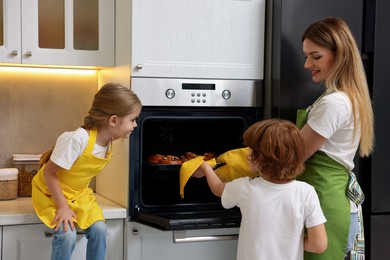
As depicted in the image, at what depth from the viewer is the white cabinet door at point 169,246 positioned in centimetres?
235

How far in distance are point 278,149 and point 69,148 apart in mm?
769

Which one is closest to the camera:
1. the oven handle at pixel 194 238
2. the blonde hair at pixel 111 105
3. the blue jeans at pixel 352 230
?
the blue jeans at pixel 352 230

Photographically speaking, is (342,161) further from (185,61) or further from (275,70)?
(185,61)

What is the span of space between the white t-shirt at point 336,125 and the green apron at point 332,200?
0.03 meters

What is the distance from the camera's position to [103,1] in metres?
2.54

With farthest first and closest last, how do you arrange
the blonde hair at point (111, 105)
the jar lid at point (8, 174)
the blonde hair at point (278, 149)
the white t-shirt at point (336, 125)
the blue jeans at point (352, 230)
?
the jar lid at point (8, 174), the blonde hair at point (111, 105), the blue jeans at point (352, 230), the white t-shirt at point (336, 125), the blonde hair at point (278, 149)

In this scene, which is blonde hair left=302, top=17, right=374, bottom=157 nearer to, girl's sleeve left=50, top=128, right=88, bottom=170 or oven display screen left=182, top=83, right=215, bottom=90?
oven display screen left=182, top=83, right=215, bottom=90

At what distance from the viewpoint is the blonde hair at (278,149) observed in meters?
1.77

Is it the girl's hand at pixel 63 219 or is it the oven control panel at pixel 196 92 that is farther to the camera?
the oven control panel at pixel 196 92

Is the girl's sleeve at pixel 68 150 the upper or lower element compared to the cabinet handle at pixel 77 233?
upper

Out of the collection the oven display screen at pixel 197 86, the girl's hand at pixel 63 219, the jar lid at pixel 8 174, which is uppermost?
the oven display screen at pixel 197 86

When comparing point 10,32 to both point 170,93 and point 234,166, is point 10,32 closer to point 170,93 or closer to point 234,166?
point 170,93

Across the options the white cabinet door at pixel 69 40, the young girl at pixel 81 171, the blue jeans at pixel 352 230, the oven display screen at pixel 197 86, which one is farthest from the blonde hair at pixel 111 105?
the blue jeans at pixel 352 230

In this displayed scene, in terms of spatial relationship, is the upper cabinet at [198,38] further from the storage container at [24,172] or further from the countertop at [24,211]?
the storage container at [24,172]
